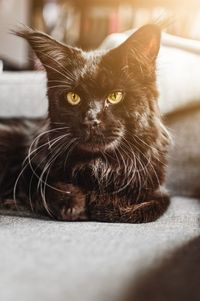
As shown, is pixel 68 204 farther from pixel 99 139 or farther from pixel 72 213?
pixel 99 139

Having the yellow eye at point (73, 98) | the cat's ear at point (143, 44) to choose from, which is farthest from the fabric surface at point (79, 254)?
the cat's ear at point (143, 44)

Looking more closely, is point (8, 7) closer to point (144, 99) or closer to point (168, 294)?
point (144, 99)

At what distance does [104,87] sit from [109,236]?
0.32 m

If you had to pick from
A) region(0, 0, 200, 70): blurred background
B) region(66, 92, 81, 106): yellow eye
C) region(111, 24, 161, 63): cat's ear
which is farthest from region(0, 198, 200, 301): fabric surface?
region(0, 0, 200, 70): blurred background

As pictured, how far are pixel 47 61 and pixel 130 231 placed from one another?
434 millimetres

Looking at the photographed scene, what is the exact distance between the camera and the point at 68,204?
102 cm

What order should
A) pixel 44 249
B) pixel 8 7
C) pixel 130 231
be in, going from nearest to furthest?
pixel 44 249 → pixel 130 231 → pixel 8 7

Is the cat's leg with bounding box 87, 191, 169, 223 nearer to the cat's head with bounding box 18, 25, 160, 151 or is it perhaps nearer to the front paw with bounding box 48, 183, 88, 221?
the front paw with bounding box 48, 183, 88, 221

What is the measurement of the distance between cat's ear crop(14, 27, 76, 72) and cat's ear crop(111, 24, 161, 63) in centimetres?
11

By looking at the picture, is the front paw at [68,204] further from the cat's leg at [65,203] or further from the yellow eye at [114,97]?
the yellow eye at [114,97]

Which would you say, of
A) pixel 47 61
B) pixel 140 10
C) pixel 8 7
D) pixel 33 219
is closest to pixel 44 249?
pixel 33 219

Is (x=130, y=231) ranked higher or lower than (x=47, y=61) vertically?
lower

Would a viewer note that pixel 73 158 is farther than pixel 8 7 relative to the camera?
No

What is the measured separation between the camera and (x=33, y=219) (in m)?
1.03
